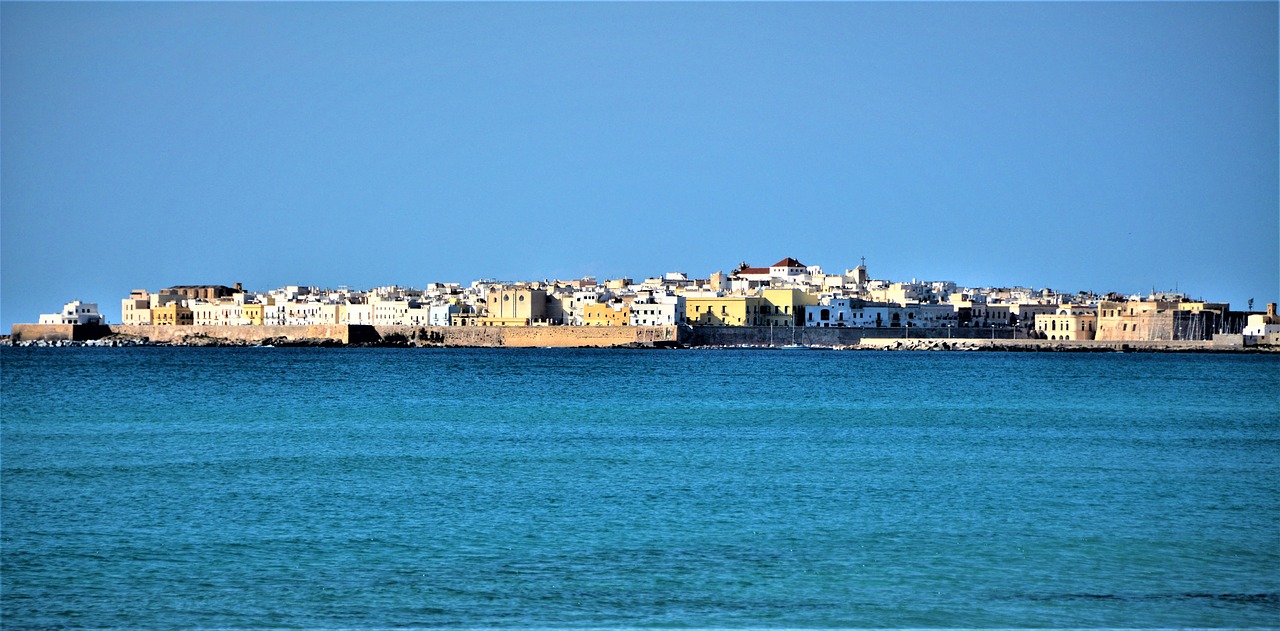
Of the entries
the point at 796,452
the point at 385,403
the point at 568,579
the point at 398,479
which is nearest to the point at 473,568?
the point at 568,579

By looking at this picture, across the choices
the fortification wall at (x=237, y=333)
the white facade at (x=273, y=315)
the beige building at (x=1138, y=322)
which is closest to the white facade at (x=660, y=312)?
the fortification wall at (x=237, y=333)

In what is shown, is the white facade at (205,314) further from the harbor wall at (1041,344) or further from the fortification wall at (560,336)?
the harbor wall at (1041,344)

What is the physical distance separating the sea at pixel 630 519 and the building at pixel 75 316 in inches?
2464

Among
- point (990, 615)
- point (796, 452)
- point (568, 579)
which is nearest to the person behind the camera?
point (990, 615)

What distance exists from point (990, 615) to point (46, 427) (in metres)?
14.0

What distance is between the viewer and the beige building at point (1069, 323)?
2803 inches

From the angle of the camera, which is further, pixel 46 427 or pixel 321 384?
pixel 321 384

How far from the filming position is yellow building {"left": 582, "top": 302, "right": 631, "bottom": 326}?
7344 cm

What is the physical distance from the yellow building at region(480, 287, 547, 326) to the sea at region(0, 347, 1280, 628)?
173 ft

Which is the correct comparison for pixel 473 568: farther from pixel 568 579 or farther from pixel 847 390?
pixel 847 390

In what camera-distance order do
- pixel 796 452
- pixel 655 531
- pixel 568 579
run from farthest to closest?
pixel 796 452
pixel 655 531
pixel 568 579

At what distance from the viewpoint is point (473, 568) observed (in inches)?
342

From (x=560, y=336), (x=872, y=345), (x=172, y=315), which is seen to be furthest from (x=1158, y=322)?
(x=172, y=315)

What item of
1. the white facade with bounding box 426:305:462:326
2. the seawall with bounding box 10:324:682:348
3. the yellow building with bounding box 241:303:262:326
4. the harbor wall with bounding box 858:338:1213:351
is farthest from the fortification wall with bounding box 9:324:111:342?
the harbor wall with bounding box 858:338:1213:351
